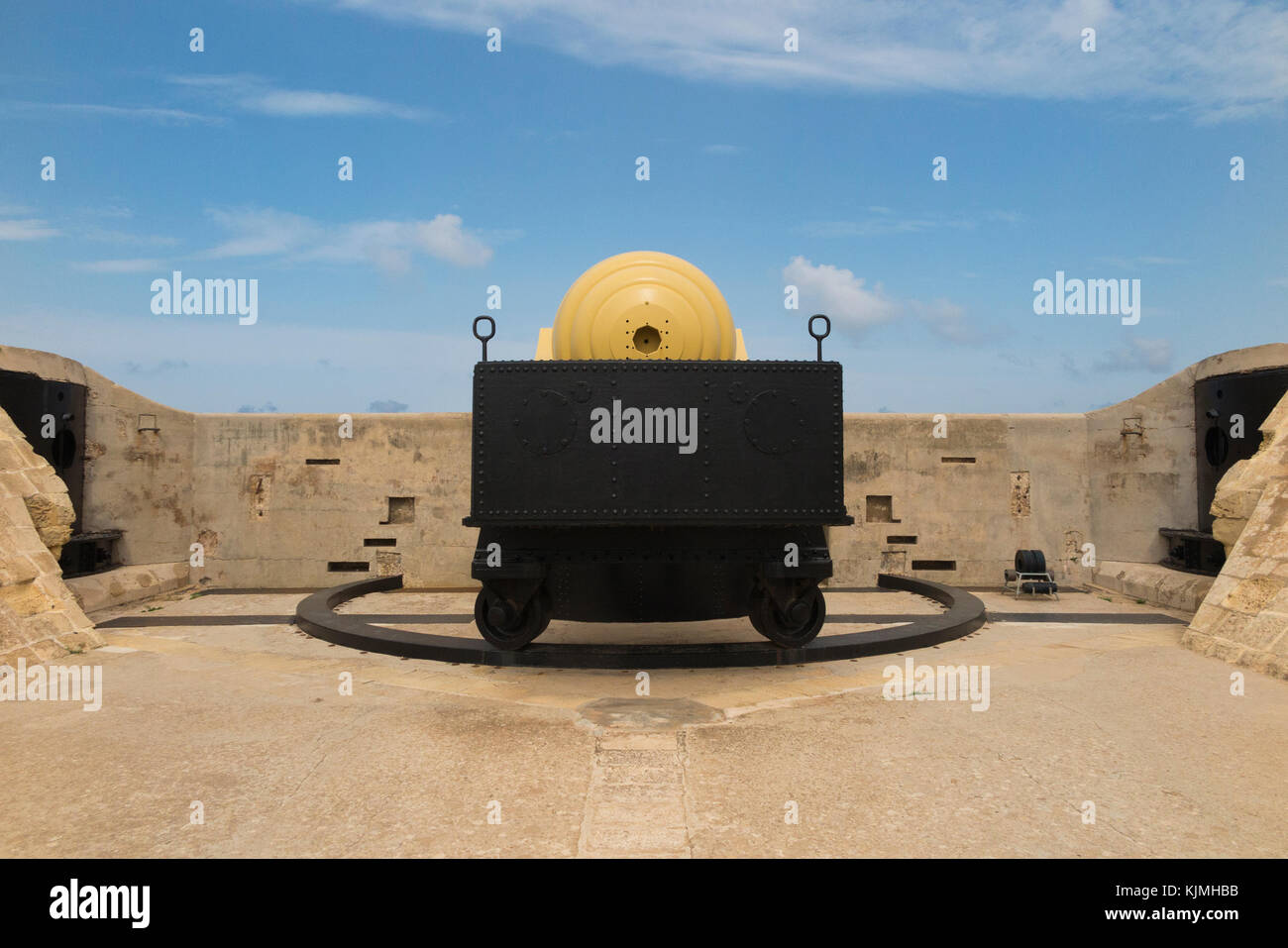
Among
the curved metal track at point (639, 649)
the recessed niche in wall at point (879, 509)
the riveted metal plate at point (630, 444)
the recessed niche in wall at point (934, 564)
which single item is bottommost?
the curved metal track at point (639, 649)

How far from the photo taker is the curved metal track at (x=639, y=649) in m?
5.41

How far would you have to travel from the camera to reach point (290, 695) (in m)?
4.84

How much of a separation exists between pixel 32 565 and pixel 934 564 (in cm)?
976

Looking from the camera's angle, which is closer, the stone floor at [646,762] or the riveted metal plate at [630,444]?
the stone floor at [646,762]

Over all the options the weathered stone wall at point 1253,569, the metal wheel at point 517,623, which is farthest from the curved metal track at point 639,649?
the weathered stone wall at point 1253,569

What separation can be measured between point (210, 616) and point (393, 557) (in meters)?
2.43

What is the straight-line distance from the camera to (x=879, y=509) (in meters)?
10.0

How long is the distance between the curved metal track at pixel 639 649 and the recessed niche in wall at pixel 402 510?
10.2 feet

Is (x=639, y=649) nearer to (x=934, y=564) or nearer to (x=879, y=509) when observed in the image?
(x=879, y=509)

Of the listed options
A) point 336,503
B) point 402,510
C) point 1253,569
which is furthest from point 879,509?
point 336,503

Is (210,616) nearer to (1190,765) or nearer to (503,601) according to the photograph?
(503,601)

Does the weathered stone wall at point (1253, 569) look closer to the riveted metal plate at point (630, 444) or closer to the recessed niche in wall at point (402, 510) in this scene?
the riveted metal plate at point (630, 444)

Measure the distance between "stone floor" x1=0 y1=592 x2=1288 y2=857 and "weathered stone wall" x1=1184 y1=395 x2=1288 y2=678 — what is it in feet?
1.13

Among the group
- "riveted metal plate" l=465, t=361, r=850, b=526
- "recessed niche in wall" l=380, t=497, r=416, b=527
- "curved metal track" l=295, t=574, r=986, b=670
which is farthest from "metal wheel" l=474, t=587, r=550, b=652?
"recessed niche in wall" l=380, t=497, r=416, b=527
